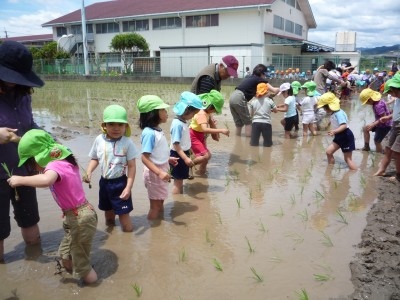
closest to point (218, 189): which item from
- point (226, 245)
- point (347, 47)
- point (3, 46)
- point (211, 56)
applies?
point (226, 245)

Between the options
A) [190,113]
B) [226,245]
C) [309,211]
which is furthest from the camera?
Result: [190,113]

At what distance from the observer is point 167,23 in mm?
31406

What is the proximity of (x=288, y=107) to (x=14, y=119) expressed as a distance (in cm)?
573

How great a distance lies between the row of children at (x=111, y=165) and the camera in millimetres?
2426

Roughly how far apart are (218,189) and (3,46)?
9.51ft

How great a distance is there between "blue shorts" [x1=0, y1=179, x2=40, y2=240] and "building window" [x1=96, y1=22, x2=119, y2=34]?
34.3 metres

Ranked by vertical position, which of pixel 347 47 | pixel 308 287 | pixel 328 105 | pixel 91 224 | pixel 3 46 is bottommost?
pixel 308 287

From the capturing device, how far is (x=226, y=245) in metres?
3.12

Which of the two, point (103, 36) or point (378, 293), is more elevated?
point (103, 36)

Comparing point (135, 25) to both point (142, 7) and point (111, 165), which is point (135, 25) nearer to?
point (142, 7)

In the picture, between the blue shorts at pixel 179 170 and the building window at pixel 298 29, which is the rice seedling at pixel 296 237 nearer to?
the blue shorts at pixel 179 170

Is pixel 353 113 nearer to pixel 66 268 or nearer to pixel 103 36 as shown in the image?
pixel 66 268

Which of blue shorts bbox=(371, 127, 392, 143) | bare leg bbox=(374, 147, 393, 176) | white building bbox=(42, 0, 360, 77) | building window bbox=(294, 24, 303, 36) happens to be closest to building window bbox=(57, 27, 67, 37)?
white building bbox=(42, 0, 360, 77)

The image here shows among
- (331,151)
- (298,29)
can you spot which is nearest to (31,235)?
(331,151)
